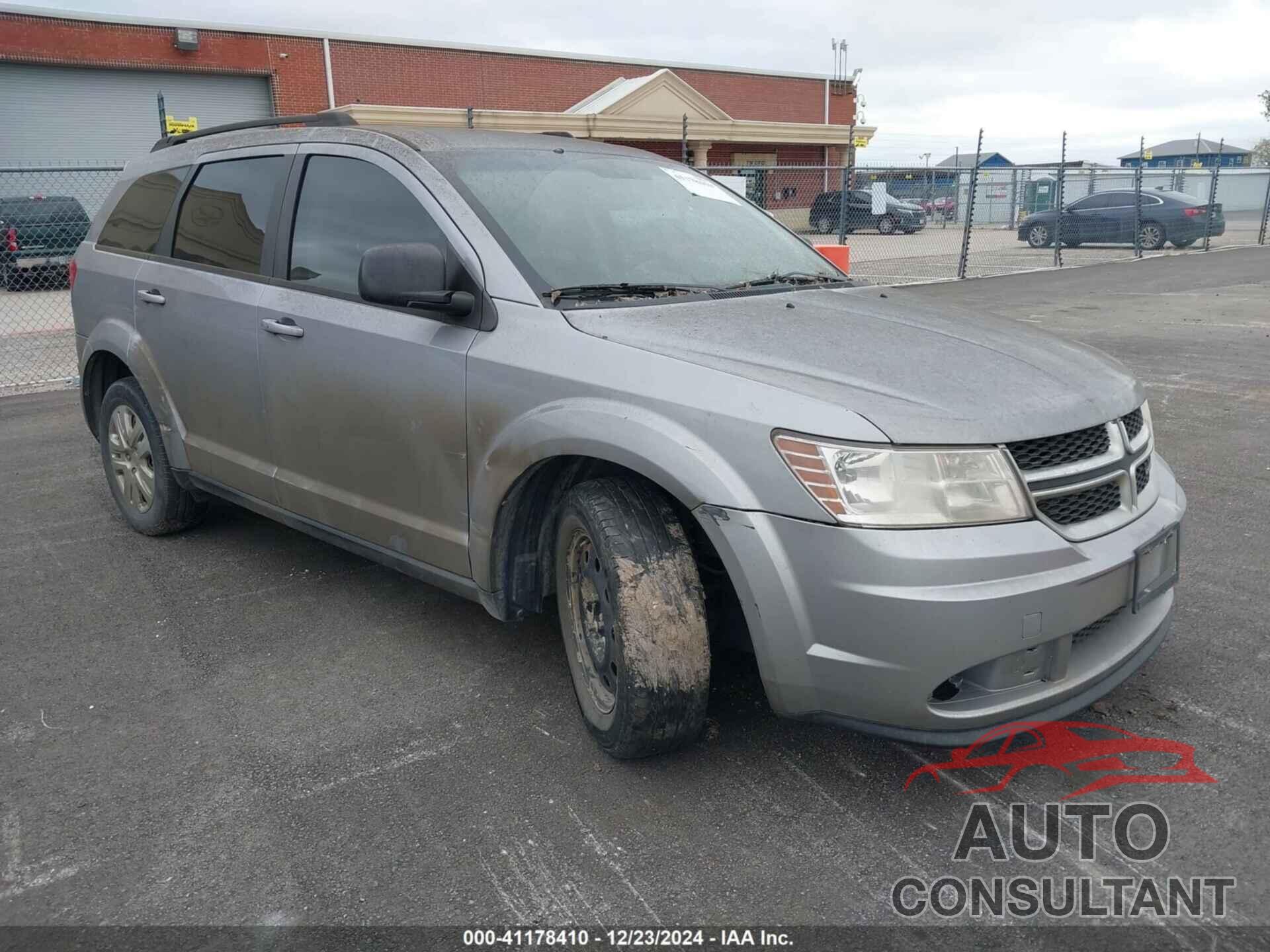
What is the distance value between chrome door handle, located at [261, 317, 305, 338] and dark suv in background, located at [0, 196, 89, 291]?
1366 cm

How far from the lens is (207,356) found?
4328 mm

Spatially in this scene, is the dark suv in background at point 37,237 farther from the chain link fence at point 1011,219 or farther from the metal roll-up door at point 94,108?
the metal roll-up door at point 94,108

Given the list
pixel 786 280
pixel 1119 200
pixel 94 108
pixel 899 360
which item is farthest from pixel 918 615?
pixel 94 108

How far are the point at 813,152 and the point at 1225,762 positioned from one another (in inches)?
1668

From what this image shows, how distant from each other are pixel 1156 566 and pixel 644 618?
56.2 inches

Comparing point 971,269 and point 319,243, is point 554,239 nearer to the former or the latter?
point 319,243

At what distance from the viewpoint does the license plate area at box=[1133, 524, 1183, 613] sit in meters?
2.80

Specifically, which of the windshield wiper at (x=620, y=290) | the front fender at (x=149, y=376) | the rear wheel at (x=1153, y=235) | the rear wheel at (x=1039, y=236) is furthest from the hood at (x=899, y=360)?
the rear wheel at (x=1039, y=236)

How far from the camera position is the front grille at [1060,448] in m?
2.61

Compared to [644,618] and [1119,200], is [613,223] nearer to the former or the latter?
[644,618]

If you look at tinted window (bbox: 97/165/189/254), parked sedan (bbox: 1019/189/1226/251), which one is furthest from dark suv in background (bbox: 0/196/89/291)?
parked sedan (bbox: 1019/189/1226/251)

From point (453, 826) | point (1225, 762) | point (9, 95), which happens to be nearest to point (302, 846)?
point (453, 826)

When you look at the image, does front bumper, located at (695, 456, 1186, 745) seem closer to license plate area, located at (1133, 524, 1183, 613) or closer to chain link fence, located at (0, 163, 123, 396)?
license plate area, located at (1133, 524, 1183, 613)

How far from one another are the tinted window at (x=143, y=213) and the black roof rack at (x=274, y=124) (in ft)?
0.63
